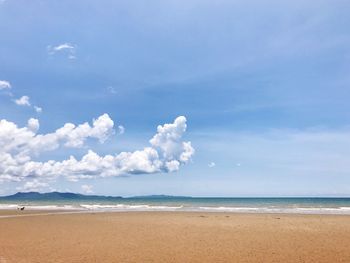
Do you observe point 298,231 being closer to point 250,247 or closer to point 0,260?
point 250,247

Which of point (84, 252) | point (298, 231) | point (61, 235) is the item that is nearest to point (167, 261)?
A: point (84, 252)

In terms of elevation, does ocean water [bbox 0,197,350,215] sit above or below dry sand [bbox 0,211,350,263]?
above

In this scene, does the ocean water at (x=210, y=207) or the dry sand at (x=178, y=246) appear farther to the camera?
the ocean water at (x=210, y=207)

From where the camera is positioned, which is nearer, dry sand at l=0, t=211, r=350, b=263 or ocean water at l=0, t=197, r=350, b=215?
dry sand at l=0, t=211, r=350, b=263

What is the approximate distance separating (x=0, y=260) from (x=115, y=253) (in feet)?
14.9

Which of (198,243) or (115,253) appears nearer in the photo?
(115,253)

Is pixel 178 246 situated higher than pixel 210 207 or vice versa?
pixel 210 207

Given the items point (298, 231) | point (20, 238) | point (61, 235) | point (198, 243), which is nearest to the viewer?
point (198, 243)

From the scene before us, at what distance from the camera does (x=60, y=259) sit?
13.9 metres

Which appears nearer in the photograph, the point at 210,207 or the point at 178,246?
the point at 178,246

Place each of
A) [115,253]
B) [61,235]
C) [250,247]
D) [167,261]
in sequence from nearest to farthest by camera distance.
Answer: [167,261] → [115,253] → [250,247] → [61,235]

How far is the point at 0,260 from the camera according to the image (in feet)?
44.9

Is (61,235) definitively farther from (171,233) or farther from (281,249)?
(281,249)

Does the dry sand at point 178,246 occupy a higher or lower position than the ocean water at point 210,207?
lower
